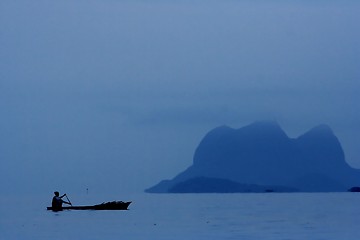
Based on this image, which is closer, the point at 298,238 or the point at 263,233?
the point at 298,238

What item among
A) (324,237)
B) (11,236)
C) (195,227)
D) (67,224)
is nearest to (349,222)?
(195,227)

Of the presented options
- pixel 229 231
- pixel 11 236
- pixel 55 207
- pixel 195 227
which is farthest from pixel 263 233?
pixel 55 207

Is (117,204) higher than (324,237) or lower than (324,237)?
higher

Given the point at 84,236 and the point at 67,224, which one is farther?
the point at 67,224

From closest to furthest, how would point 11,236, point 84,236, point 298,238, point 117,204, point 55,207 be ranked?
point 298,238 < point 84,236 < point 11,236 < point 55,207 < point 117,204

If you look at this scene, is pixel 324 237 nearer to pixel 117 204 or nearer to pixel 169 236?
pixel 169 236

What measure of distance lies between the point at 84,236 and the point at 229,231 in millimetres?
7713

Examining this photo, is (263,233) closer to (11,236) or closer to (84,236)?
(84,236)

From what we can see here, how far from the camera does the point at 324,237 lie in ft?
128

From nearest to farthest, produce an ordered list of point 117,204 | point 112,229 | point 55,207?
point 112,229 < point 55,207 < point 117,204

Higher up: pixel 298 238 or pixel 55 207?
pixel 55 207

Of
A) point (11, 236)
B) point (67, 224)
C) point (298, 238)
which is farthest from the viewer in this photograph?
point (67, 224)

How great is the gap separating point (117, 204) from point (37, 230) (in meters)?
17.2

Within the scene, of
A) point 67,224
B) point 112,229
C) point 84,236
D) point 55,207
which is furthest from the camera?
point 55,207
